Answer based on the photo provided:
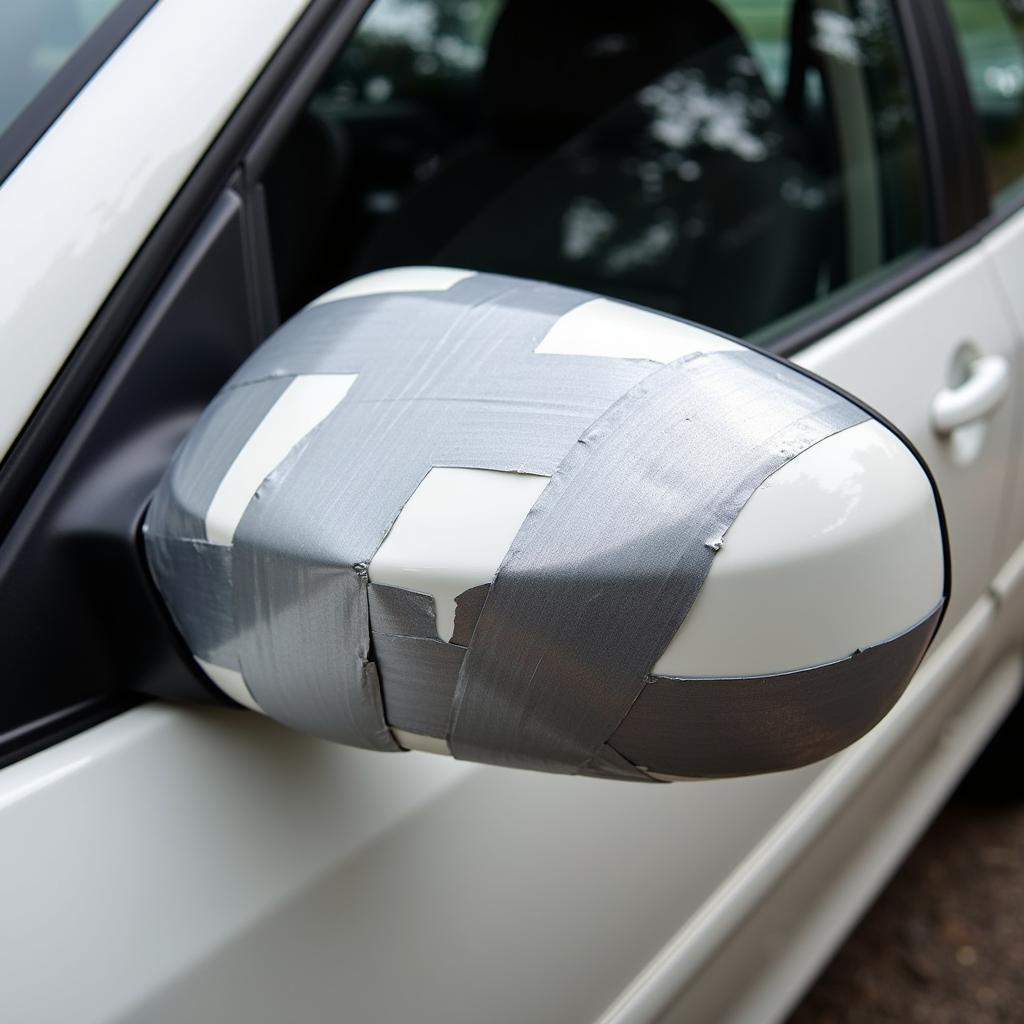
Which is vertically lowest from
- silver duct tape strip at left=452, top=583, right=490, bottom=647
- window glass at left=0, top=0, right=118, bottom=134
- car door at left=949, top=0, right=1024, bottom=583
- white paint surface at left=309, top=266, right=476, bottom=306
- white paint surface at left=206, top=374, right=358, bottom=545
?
car door at left=949, top=0, right=1024, bottom=583

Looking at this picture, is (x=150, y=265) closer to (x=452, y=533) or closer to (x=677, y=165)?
(x=452, y=533)

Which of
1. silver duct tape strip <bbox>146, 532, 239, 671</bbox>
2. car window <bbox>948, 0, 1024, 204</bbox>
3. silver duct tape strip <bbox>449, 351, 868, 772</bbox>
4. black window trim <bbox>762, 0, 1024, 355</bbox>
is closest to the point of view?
silver duct tape strip <bbox>449, 351, 868, 772</bbox>

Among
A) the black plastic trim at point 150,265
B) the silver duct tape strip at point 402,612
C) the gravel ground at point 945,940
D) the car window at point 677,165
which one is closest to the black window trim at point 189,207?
the black plastic trim at point 150,265

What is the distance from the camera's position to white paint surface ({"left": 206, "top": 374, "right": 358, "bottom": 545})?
26.9 inches

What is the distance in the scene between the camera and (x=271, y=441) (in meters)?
0.69

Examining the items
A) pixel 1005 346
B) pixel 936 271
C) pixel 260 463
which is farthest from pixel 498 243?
pixel 260 463

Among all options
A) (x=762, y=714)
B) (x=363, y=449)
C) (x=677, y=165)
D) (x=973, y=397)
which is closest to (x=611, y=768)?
(x=762, y=714)

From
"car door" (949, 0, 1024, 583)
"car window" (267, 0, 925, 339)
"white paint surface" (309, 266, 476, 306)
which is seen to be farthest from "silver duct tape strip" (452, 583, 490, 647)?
"car door" (949, 0, 1024, 583)

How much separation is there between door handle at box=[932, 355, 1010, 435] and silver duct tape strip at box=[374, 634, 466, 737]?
948 mm

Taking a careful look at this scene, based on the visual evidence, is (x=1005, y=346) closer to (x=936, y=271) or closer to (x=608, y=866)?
(x=936, y=271)

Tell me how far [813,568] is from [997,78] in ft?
5.39

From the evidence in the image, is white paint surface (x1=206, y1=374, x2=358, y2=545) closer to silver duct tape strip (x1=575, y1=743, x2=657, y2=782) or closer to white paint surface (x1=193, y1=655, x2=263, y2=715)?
white paint surface (x1=193, y1=655, x2=263, y2=715)

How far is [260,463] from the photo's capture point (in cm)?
69

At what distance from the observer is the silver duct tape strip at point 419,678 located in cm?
64
